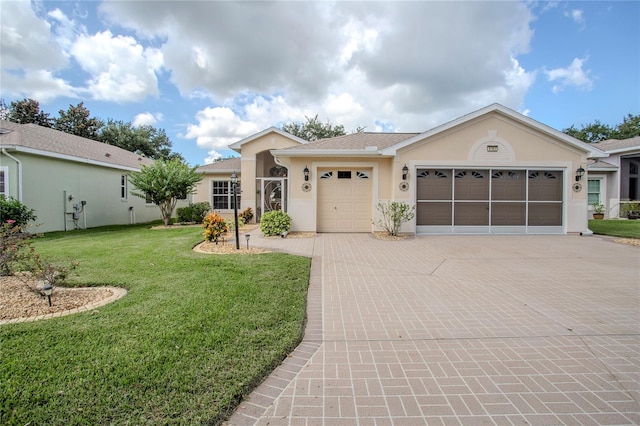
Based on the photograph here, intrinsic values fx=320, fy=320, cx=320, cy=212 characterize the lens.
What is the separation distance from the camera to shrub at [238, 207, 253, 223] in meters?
16.6

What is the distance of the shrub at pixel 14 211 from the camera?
10773mm

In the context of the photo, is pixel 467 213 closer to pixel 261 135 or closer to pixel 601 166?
pixel 261 135

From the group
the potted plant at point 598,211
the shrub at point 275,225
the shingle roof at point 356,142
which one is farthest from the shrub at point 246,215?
the potted plant at point 598,211

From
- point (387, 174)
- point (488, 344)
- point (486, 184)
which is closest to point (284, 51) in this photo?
point (387, 174)

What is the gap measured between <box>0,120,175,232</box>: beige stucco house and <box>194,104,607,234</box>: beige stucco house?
9.28 metres

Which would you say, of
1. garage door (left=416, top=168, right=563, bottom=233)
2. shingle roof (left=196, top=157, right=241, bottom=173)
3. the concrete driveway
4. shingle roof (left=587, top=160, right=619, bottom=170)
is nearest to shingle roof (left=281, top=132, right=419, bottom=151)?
garage door (left=416, top=168, right=563, bottom=233)

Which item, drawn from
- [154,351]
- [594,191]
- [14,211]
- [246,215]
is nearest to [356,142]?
[246,215]

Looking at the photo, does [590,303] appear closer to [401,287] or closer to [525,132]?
[401,287]

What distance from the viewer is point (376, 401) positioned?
2514 mm

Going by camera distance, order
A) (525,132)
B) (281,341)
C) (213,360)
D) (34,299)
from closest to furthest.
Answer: (213,360) → (281,341) → (34,299) → (525,132)

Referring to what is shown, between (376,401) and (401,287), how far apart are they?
3.22 metres

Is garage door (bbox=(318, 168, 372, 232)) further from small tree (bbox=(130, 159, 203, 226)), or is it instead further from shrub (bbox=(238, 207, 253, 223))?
small tree (bbox=(130, 159, 203, 226))

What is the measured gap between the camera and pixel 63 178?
1384 cm

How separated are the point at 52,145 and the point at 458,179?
16.8m
